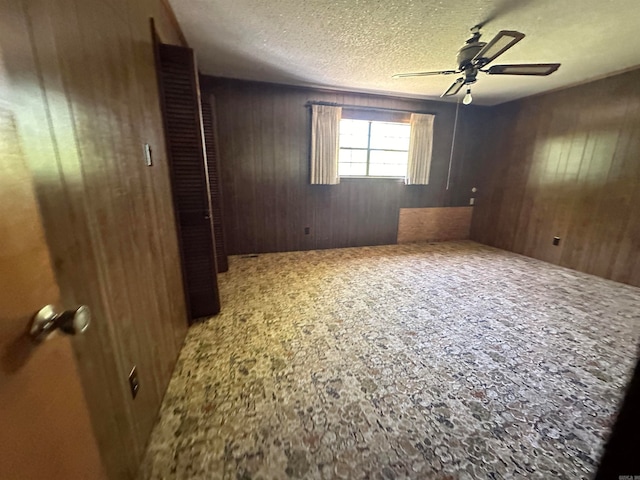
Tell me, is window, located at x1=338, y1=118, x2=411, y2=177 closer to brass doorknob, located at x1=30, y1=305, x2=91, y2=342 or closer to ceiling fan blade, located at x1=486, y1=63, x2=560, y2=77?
ceiling fan blade, located at x1=486, y1=63, x2=560, y2=77

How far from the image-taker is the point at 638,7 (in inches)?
76.2

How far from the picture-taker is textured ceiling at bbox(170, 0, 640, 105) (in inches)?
78.7

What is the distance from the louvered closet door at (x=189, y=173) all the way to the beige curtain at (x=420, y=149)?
360 centimetres

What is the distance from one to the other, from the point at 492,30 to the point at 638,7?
3.10 ft

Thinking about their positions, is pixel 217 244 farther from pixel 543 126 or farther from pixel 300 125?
pixel 543 126

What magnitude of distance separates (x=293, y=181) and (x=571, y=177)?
411 centimetres

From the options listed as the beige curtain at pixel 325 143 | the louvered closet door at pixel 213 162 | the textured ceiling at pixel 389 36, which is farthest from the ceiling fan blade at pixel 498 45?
the louvered closet door at pixel 213 162

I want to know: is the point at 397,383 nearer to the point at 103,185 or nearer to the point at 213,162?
the point at 103,185

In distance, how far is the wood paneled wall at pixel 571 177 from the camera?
3.18 m

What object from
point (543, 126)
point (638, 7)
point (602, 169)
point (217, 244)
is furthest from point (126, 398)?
point (543, 126)

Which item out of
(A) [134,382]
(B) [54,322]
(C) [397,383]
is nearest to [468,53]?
(C) [397,383]

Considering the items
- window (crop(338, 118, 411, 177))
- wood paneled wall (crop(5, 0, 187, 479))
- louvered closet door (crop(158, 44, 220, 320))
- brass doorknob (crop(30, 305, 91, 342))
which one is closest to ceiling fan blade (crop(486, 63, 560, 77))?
window (crop(338, 118, 411, 177))

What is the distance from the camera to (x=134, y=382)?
43.9 inches

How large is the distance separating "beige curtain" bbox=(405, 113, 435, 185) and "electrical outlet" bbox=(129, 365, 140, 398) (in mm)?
4507
